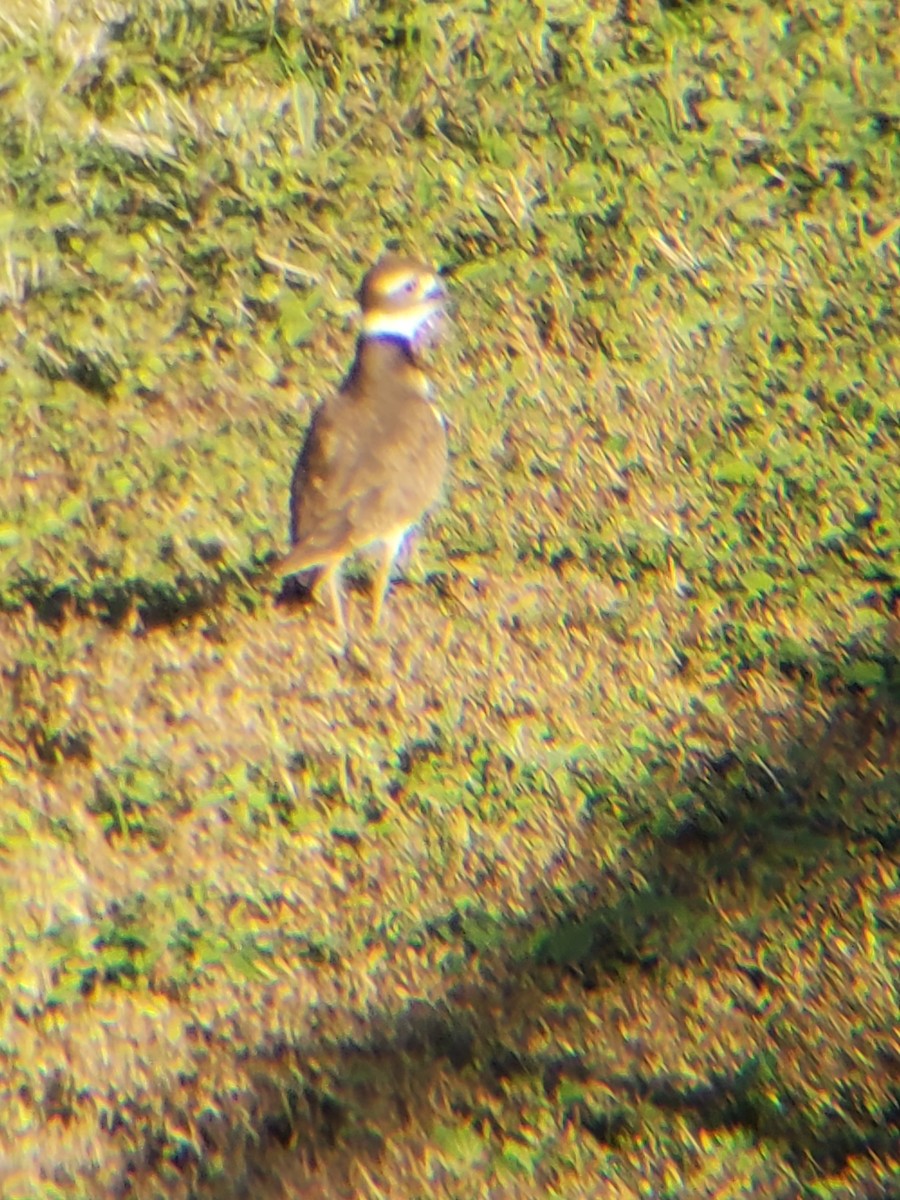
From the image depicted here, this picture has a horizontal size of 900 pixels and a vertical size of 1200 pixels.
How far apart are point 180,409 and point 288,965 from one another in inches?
65.4

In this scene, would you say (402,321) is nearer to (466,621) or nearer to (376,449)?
(376,449)

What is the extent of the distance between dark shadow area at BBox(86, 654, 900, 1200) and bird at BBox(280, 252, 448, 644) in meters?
1.00

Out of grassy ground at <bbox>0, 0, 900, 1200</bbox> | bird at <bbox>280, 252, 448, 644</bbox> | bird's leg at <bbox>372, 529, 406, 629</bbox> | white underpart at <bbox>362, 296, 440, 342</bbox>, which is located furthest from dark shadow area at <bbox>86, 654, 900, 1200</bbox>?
white underpart at <bbox>362, 296, 440, 342</bbox>

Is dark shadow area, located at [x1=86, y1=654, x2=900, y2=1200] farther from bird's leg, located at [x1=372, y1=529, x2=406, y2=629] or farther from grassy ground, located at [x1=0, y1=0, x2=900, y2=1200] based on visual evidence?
bird's leg, located at [x1=372, y1=529, x2=406, y2=629]

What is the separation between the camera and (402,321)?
447 cm

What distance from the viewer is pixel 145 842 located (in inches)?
176

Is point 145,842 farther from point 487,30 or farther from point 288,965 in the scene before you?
point 487,30

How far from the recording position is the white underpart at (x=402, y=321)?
4.47m

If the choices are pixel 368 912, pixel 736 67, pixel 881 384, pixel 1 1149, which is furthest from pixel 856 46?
pixel 1 1149

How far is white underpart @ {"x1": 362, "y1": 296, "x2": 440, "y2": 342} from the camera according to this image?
447 cm

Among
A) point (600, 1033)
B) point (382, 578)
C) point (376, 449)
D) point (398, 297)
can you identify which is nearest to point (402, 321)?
point (398, 297)

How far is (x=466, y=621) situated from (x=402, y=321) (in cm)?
89

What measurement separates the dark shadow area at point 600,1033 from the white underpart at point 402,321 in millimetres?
1448

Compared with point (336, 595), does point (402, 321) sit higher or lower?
higher
